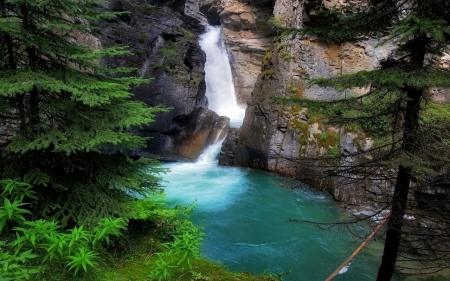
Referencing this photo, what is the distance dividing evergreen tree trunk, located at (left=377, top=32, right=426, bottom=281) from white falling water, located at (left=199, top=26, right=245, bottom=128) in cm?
A: 1890

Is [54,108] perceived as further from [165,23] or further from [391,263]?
[165,23]

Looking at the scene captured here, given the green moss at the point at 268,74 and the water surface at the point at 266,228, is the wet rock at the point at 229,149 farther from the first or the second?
the green moss at the point at 268,74

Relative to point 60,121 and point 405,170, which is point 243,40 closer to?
point 405,170

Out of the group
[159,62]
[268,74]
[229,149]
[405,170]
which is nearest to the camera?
[405,170]

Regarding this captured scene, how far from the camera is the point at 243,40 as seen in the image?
26156 mm

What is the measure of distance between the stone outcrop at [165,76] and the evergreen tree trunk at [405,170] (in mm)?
14585

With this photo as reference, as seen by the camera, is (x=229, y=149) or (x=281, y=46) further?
(x=229, y=149)

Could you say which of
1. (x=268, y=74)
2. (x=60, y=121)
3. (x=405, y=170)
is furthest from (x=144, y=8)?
(x=405, y=170)

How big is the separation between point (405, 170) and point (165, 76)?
16.1 metres

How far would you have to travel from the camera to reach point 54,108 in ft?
13.0

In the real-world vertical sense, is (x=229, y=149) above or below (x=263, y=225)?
above

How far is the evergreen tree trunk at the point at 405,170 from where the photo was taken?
13.9 ft

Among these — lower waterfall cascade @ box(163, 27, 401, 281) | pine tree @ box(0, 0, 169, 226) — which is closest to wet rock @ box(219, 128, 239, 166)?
lower waterfall cascade @ box(163, 27, 401, 281)

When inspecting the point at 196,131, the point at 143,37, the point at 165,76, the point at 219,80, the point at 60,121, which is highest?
the point at 143,37
